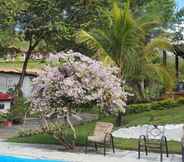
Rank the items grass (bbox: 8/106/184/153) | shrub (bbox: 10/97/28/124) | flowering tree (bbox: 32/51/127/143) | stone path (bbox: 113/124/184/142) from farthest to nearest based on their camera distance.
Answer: shrub (bbox: 10/97/28/124), stone path (bbox: 113/124/184/142), grass (bbox: 8/106/184/153), flowering tree (bbox: 32/51/127/143)

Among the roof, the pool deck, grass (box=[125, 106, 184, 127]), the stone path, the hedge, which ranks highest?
the roof

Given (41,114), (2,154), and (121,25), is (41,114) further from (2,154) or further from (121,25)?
(121,25)

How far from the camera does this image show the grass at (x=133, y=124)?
1660 cm

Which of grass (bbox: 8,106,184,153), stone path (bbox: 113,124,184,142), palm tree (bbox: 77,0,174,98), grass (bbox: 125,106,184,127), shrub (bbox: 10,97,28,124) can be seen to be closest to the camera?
grass (bbox: 8,106,184,153)

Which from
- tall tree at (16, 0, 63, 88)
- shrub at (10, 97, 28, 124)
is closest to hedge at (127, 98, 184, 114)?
shrub at (10, 97, 28, 124)

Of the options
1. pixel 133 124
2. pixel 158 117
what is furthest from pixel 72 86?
pixel 158 117

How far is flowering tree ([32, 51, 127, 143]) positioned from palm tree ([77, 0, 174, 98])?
16.5 ft

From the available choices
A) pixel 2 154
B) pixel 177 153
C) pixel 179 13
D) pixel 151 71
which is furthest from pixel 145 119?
pixel 179 13

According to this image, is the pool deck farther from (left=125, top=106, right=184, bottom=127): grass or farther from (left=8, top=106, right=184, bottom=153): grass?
(left=125, top=106, right=184, bottom=127): grass

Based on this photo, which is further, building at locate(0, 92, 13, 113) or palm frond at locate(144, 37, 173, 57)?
building at locate(0, 92, 13, 113)

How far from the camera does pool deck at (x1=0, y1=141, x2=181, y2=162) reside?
14.1 meters

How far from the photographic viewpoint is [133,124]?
21547 millimetres

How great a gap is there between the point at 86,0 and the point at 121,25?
6101mm

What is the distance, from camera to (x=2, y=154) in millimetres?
14680
